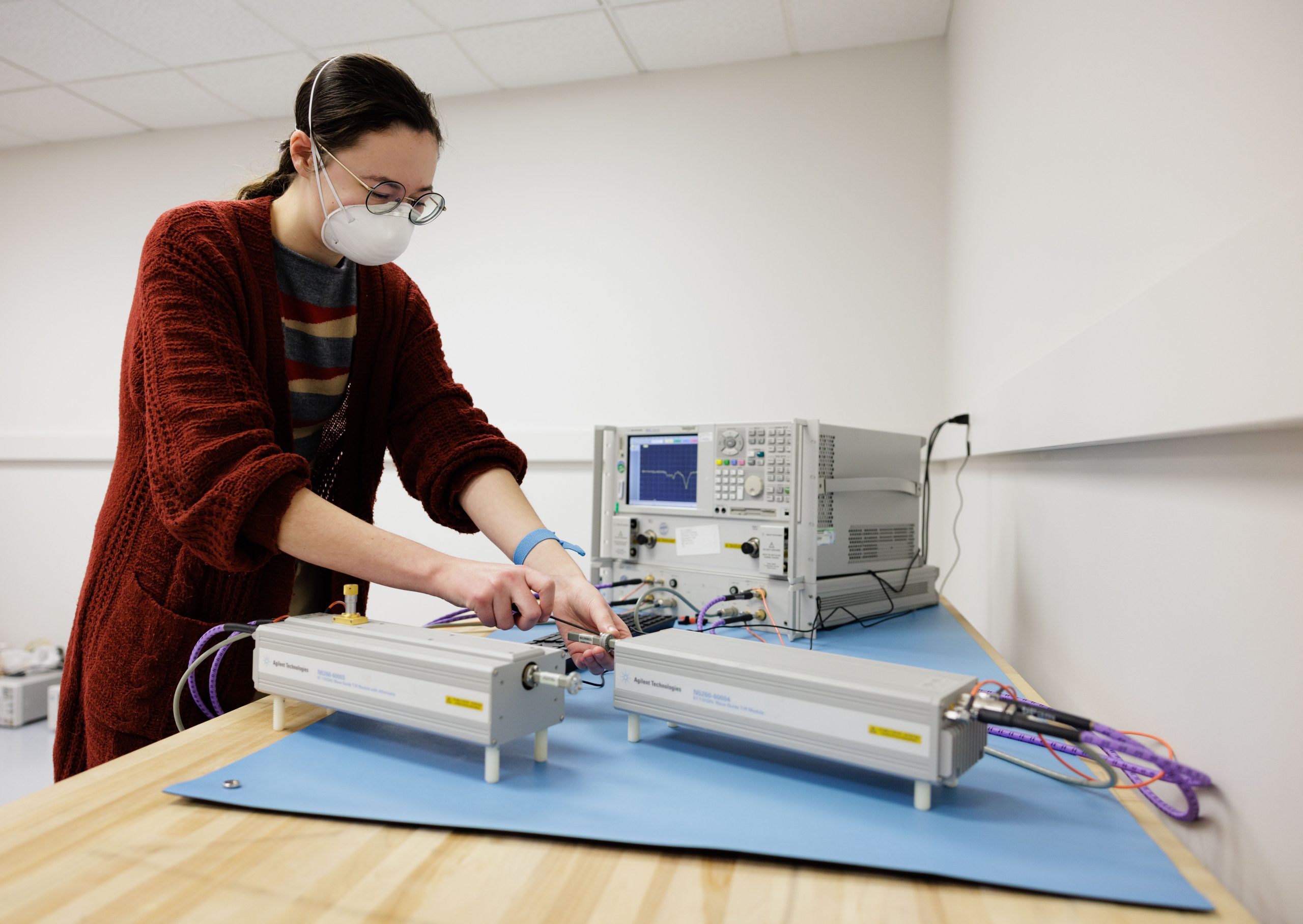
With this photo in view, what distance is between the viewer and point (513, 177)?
3.23 meters

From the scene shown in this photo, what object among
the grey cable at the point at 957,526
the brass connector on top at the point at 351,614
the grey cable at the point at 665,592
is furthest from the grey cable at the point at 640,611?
the grey cable at the point at 957,526

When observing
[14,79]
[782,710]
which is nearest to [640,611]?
[782,710]

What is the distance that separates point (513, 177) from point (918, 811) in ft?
10.2

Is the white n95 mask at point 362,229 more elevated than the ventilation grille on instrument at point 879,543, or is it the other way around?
the white n95 mask at point 362,229

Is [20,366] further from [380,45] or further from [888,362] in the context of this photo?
[888,362]

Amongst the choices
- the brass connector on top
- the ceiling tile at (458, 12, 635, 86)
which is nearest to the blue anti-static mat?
the brass connector on top

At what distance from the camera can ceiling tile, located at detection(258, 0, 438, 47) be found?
264cm

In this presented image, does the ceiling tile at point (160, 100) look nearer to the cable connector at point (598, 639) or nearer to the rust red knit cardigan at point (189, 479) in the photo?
the rust red knit cardigan at point (189, 479)

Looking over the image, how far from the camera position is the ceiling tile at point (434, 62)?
2.87 m

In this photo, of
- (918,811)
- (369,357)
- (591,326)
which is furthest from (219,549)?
(591,326)

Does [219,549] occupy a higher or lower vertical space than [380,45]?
lower

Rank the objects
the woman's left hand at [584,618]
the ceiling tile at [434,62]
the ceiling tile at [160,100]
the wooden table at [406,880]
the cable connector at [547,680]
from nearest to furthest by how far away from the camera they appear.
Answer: the wooden table at [406,880]
the cable connector at [547,680]
the woman's left hand at [584,618]
the ceiling tile at [434,62]
the ceiling tile at [160,100]

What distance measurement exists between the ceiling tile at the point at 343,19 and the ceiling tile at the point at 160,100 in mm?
715

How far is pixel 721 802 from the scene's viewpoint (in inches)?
26.3
